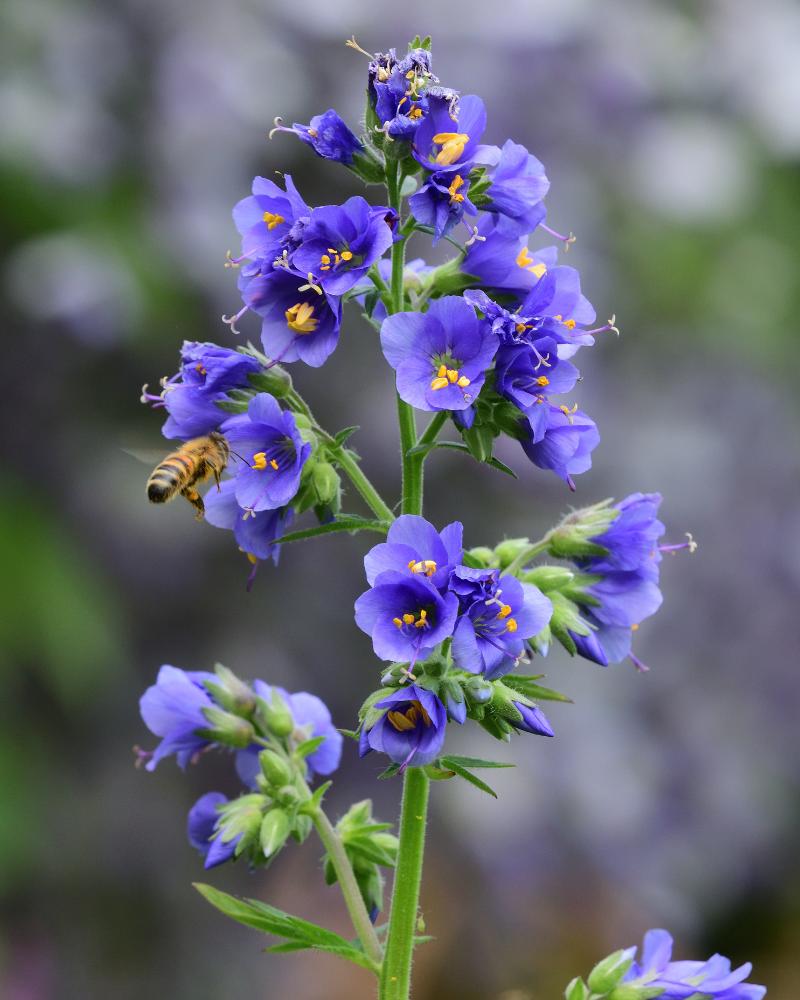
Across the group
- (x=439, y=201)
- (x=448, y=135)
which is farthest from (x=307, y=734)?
(x=448, y=135)

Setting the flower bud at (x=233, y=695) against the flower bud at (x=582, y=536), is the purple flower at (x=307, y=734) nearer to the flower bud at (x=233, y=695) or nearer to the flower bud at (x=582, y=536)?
the flower bud at (x=233, y=695)

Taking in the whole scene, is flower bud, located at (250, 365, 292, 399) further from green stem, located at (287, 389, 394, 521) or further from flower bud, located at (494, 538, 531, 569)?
flower bud, located at (494, 538, 531, 569)

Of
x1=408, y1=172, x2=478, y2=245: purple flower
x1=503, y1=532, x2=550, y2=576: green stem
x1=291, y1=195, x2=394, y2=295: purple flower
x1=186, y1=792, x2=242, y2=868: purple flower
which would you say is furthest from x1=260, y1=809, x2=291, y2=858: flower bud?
x1=408, y1=172, x2=478, y2=245: purple flower

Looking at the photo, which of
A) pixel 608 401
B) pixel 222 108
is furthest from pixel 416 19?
pixel 608 401

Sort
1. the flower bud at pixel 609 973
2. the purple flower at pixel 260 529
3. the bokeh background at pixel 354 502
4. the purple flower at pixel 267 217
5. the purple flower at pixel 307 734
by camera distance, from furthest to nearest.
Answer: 1. the bokeh background at pixel 354 502
2. the purple flower at pixel 307 734
3. the flower bud at pixel 609 973
4. the purple flower at pixel 260 529
5. the purple flower at pixel 267 217

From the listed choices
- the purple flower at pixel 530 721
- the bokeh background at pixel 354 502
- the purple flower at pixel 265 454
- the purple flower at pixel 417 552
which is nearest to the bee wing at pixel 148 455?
the purple flower at pixel 265 454

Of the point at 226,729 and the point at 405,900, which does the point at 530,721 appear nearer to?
the point at 405,900

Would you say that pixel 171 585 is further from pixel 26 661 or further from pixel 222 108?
pixel 222 108
